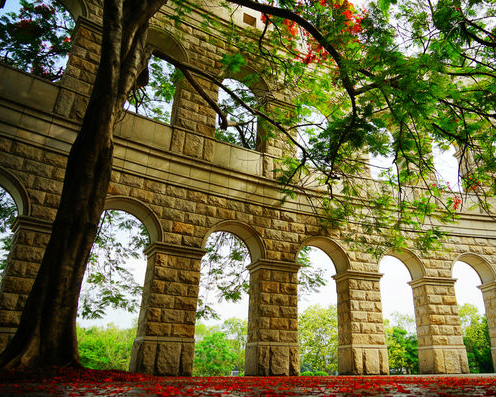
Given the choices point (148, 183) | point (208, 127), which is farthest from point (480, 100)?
point (148, 183)

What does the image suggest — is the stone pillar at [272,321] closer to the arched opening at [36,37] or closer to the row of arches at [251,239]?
the row of arches at [251,239]

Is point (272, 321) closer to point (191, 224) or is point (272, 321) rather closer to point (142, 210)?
point (191, 224)

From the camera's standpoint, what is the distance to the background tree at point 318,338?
98.9ft

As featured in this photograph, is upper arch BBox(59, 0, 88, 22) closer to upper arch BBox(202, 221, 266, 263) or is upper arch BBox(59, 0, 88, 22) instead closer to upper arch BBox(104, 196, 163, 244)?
upper arch BBox(104, 196, 163, 244)

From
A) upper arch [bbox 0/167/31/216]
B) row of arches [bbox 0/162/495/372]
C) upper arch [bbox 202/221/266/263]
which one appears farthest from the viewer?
upper arch [bbox 202/221/266/263]

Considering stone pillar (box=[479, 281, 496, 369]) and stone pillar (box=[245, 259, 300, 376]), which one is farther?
stone pillar (box=[479, 281, 496, 369])

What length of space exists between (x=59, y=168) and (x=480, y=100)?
778cm

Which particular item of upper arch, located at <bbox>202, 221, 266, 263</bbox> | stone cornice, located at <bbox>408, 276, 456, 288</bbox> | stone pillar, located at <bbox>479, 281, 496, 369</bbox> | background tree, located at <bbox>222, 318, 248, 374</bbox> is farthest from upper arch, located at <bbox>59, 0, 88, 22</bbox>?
background tree, located at <bbox>222, 318, 248, 374</bbox>

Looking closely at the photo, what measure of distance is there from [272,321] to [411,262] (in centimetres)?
492

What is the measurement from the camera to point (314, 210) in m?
9.25

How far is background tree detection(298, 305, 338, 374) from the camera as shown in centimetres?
3015

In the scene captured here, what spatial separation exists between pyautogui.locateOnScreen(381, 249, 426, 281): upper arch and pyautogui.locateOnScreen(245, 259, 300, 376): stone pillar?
3.65 m

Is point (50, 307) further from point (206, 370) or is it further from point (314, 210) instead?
point (206, 370)

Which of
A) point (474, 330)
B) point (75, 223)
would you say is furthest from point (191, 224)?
point (474, 330)
